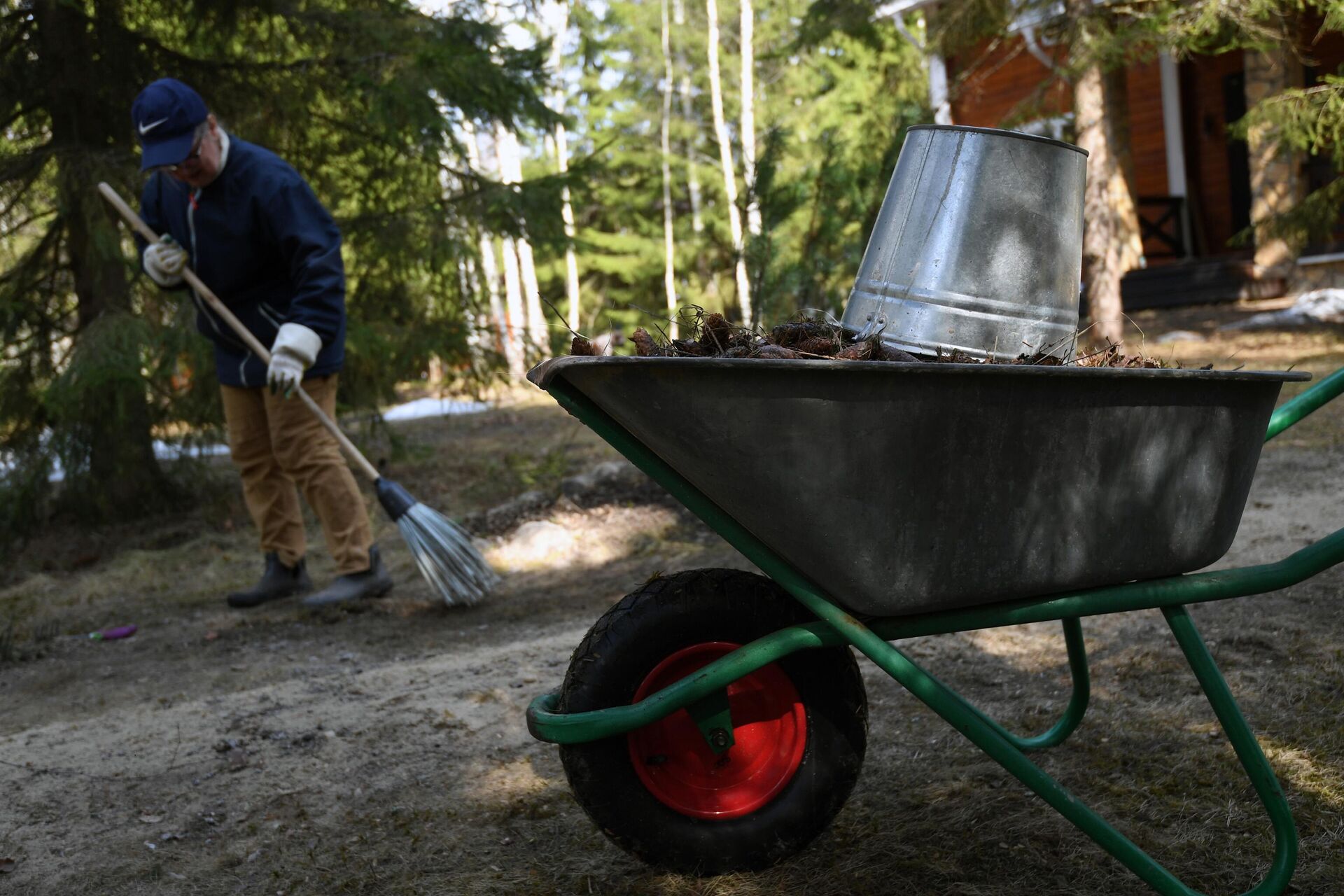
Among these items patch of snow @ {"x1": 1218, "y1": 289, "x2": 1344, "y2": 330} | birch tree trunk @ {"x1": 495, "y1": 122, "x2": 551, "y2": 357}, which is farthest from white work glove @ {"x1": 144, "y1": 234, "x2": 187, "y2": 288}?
patch of snow @ {"x1": 1218, "y1": 289, "x2": 1344, "y2": 330}

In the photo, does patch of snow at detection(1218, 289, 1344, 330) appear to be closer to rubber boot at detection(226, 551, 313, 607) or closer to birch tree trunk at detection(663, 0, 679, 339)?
rubber boot at detection(226, 551, 313, 607)

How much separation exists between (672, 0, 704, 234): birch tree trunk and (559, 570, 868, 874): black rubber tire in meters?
21.6

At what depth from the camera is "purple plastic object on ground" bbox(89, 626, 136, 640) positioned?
4242 millimetres

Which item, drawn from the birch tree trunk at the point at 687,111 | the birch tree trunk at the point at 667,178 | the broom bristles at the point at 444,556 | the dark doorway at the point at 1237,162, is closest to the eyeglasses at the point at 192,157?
the broom bristles at the point at 444,556

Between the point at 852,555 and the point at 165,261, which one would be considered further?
the point at 165,261

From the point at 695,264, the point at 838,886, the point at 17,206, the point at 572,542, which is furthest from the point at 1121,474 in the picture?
the point at 695,264

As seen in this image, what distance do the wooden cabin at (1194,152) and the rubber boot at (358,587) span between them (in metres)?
7.95

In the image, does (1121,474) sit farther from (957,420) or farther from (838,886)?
(838,886)

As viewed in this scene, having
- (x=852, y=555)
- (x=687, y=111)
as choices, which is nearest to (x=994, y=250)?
(x=852, y=555)

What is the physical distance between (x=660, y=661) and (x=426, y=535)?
2.48m

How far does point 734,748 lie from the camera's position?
1962 mm

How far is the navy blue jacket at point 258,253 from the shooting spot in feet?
13.0

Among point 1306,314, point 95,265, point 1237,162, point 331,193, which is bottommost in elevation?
point 1306,314

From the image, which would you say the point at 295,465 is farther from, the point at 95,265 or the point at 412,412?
the point at 412,412
